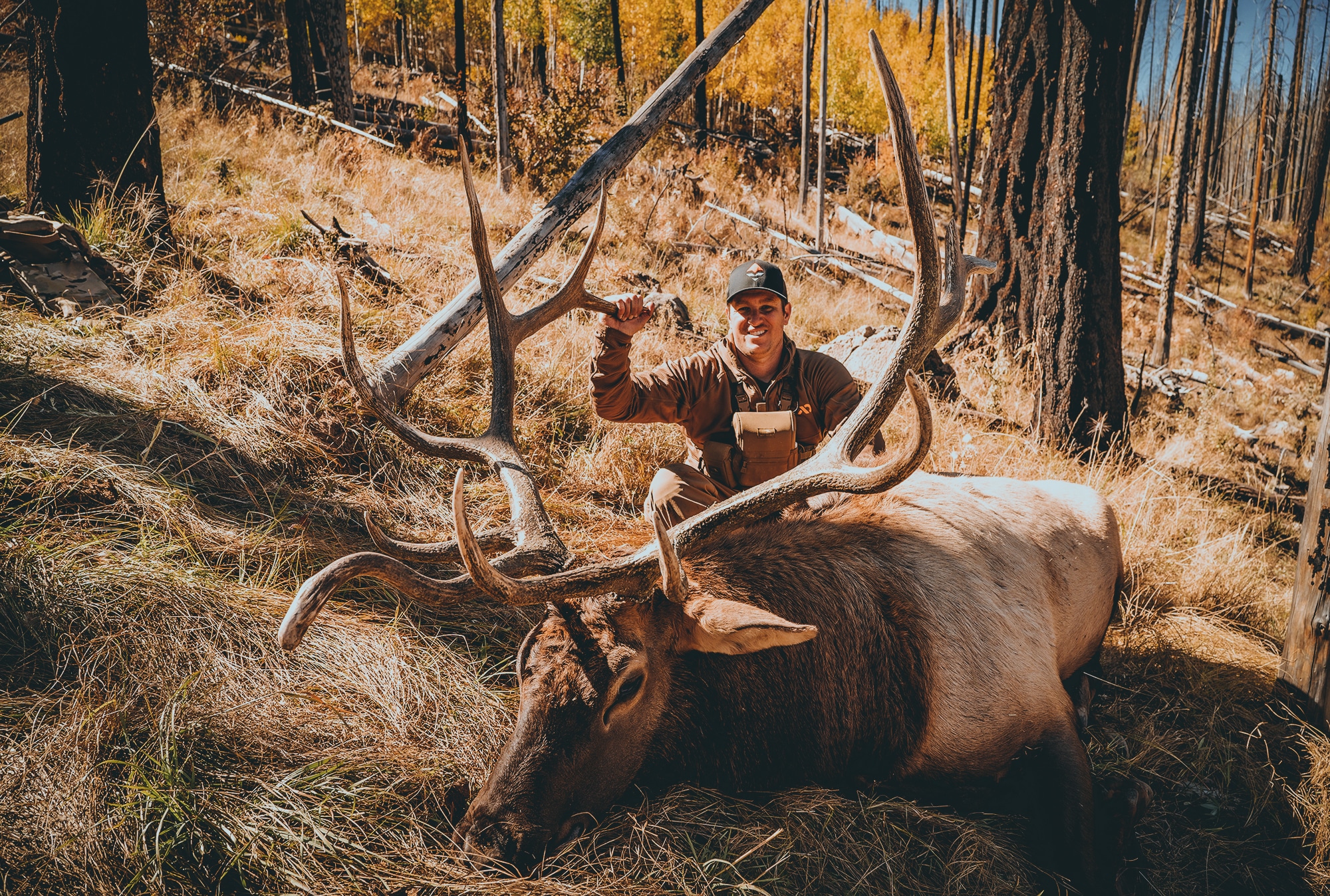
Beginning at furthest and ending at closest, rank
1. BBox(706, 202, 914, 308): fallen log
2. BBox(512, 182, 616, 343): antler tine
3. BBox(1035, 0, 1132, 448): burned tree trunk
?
BBox(706, 202, 914, 308): fallen log → BBox(1035, 0, 1132, 448): burned tree trunk → BBox(512, 182, 616, 343): antler tine

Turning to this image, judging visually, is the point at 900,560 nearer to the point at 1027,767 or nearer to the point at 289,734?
the point at 1027,767

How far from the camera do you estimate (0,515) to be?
2977mm

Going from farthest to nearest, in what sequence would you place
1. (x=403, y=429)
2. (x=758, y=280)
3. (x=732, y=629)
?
(x=758, y=280) < (x=403, y=429) < (x=732, y=629)

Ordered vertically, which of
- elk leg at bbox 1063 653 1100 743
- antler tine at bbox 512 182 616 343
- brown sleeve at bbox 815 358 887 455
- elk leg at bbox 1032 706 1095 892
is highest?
antler tine at bbox 512 182 616 343

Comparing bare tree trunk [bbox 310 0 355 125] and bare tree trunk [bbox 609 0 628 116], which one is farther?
bare tree trunk [bbox 609 0 628 116]

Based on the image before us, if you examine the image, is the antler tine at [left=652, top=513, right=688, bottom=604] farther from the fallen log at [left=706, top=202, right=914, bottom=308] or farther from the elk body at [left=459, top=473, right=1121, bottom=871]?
the fallen log at [left=706, top=202, right=914, bottom=308]

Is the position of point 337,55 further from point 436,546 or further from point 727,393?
point 436,546

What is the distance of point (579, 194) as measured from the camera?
15.4 ft

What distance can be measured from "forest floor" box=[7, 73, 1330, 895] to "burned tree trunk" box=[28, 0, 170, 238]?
37 cm

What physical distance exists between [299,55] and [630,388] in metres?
13.3

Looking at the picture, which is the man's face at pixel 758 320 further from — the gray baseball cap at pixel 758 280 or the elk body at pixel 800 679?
the elk body at pixel 800 679

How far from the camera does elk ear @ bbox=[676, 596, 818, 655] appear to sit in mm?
2111

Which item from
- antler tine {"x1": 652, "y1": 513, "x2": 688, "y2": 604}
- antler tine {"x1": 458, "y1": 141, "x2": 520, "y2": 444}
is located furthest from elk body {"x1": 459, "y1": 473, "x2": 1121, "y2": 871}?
Result: antler tine {"x1": 458, "y1": 141, "x2": 520, "y2": 444}

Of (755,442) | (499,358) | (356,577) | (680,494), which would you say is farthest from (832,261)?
(356,577)
